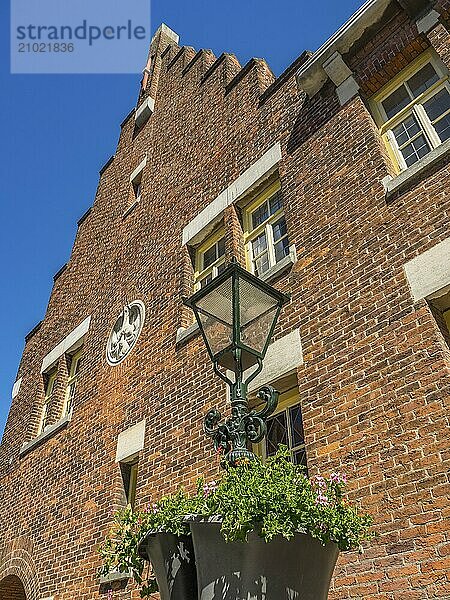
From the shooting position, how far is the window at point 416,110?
19.6ft

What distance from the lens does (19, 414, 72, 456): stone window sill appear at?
10.5 metres

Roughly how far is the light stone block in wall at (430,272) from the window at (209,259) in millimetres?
3685

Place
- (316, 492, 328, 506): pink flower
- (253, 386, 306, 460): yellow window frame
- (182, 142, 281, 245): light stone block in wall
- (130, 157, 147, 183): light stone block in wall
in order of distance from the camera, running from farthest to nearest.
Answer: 1. (130, 157, 147, 183): light stone block in wall
2. (182, 142, 281, 245): light stone block in wall
3. (253, 386, 306, 460): yellow window frame
4. (316, 492, 328, 506): pink flower

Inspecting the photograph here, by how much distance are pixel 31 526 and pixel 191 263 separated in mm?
5949

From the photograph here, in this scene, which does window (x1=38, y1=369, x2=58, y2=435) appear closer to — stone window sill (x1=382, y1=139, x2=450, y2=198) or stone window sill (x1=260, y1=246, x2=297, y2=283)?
stone window sill (x1=260, y1=246, x2=297, y2=283)

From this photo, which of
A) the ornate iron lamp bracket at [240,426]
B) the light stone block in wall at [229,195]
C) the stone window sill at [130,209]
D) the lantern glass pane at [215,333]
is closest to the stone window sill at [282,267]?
the light stone block in wall at [229,195]

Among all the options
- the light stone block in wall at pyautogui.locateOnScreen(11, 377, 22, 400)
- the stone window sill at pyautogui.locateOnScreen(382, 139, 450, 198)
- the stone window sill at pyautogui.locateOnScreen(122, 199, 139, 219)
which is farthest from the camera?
the light stone block in wall at pyautogui.locateOnScreen(11, 377, 22, 400)

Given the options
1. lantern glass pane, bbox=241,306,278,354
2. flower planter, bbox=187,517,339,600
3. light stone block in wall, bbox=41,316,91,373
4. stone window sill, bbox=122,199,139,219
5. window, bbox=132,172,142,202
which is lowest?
flower planter, bbox=187,517,339,600

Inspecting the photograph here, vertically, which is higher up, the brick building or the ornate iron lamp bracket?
the brick building

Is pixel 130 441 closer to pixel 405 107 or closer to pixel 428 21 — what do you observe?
pixel 405 107

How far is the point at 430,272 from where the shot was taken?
5016mm

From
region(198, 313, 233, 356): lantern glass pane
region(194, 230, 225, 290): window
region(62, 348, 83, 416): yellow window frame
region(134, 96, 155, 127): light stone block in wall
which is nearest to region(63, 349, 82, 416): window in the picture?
region(62, 348, 83, 416): yellow window frame

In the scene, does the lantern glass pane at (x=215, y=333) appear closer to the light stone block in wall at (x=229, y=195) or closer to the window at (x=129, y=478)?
the light stone block in wall at (x=229, y=195)

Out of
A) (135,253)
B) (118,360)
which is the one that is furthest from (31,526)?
(135,253)
